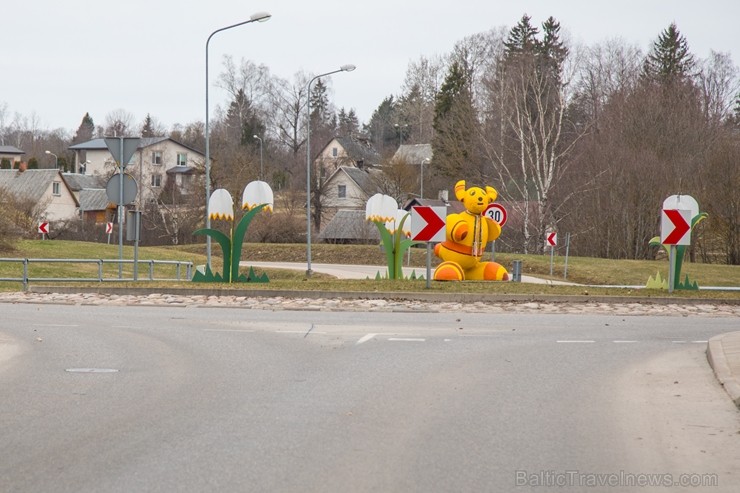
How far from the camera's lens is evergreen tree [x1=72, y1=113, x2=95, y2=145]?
17262 centimetres

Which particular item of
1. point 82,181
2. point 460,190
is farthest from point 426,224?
point 82,181

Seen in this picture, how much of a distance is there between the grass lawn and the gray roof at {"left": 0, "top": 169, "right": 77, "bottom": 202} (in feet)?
141

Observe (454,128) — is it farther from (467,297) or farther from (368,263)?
→ (467,297)

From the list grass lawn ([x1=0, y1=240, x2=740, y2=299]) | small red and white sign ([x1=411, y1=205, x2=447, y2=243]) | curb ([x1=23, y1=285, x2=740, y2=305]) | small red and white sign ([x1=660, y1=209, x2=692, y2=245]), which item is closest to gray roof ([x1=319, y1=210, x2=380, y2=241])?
grass lawn ([x1=0, y1=240, x2=740, y2=299])

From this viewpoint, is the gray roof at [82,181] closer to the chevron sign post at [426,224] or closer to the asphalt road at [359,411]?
the chevron sign post at [426,224]

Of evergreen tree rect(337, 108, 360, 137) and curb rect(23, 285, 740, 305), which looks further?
evergreen tree rect(337, 108, 360, 137)

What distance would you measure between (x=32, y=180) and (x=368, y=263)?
55588 mm

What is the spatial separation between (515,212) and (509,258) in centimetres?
972

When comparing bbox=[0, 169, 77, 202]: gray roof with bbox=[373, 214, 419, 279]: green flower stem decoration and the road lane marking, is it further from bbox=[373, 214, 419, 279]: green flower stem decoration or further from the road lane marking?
the road lane marking

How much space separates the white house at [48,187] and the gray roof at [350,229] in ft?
105

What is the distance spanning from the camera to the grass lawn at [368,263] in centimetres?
2230

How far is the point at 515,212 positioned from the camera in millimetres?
58469

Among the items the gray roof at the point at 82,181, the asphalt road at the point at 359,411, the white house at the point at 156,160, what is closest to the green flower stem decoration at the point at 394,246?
the asphalt road at the point at 359,411

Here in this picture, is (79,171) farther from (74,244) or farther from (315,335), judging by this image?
(315,335)
